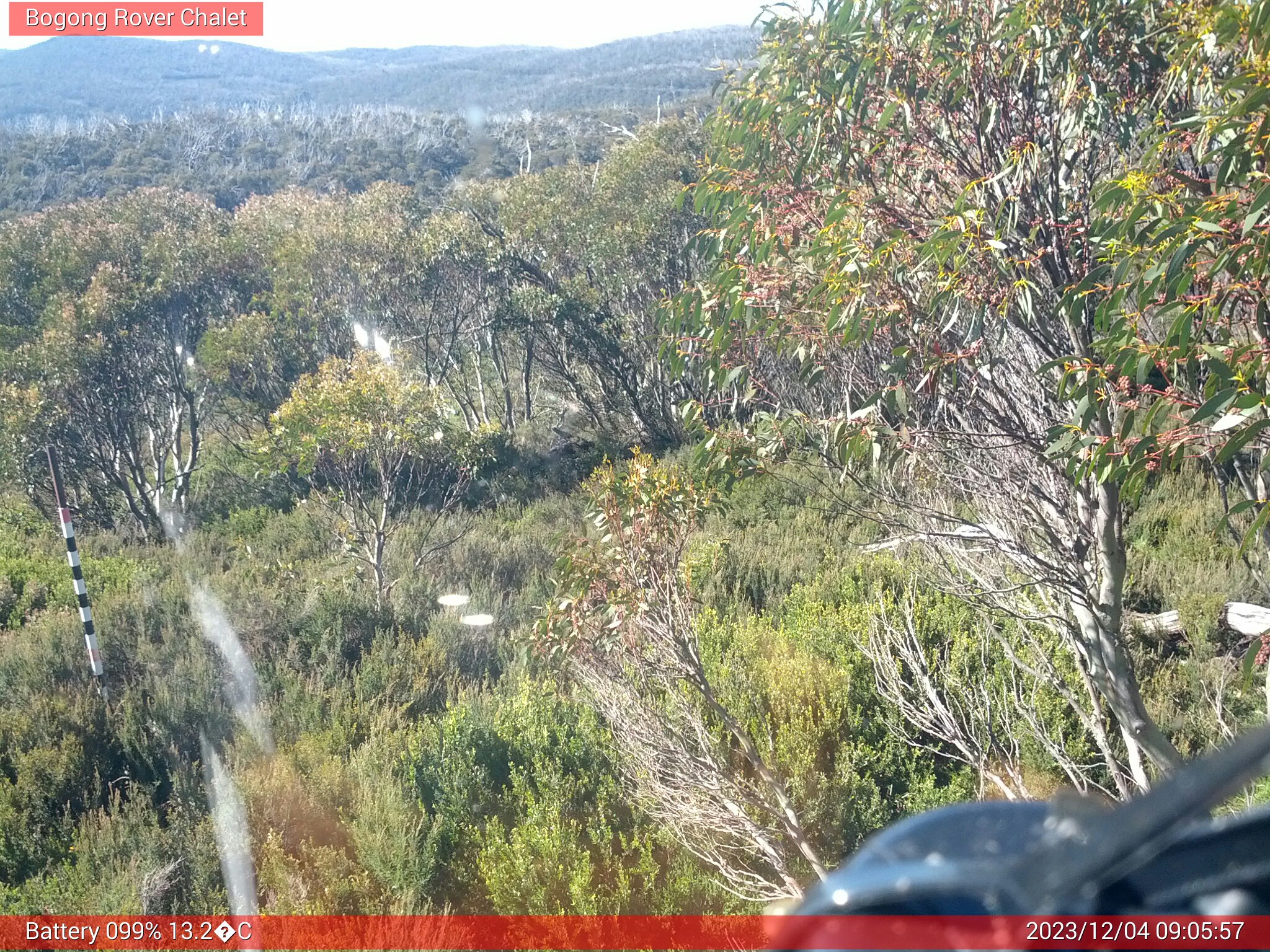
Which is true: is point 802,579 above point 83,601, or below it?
below

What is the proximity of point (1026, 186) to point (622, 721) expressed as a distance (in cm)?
287

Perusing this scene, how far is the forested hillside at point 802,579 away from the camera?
2.97 meters

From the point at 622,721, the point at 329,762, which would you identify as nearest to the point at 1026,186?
the point at 622,721

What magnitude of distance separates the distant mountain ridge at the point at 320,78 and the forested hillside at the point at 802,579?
2070 inches

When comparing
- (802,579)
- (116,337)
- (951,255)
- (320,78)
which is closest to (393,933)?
(951,255)

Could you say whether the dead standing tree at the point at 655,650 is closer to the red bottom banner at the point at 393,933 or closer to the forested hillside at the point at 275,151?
the red bottom banner at the point at 393,933

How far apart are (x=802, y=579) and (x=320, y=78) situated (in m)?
79.8

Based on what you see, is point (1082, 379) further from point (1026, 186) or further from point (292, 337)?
point (292, 337)

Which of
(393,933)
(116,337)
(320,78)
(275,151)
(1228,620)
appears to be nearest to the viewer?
(393,933)

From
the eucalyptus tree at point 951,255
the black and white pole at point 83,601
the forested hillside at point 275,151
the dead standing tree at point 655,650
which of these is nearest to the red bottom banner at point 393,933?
the dead standing tree at point 655,650

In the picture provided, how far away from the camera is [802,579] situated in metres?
8.94

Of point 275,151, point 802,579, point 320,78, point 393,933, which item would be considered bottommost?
point 802,579

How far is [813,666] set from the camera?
6234mm

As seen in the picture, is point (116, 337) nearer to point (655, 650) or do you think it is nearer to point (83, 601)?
point (83, 601)
